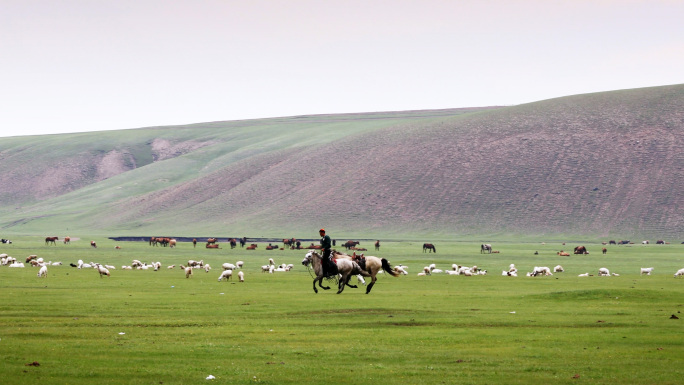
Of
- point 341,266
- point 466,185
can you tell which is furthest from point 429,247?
point 341,266

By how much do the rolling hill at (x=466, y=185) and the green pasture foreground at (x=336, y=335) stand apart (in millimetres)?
96023

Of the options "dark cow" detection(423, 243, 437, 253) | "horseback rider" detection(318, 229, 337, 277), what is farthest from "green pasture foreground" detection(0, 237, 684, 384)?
"dark cow" detection(423, 243, 437, 253)

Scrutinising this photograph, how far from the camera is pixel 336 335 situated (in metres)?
20.7

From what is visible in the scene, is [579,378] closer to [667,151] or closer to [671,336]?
[671,336]

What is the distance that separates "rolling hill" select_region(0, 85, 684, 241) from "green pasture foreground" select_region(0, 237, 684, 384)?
96.0 metres

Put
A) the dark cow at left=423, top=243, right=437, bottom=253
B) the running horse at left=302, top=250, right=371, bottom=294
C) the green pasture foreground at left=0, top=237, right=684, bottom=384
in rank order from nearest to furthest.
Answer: the green pasture foreground at left=0, top=237, right=684, bottom=384
the running horse at left=302, top=250, right=371, bottom=294
the dark cow at left=423, top=243, right=437, bottom=253

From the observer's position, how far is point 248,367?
15.7m

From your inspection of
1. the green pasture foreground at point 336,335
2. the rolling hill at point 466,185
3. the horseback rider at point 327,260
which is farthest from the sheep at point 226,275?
the rolling hill at point 466,185

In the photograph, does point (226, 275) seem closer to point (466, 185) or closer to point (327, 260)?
point (327, 260)

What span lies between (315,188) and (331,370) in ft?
466

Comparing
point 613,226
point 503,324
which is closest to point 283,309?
point 503,324

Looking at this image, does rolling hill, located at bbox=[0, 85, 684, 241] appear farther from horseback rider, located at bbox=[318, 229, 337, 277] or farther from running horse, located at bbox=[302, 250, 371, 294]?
horseback rider, located at bbox=[318, 229, 337, 277]

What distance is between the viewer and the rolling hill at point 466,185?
5202 inches

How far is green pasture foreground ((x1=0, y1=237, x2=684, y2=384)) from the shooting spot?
49.2 ft
